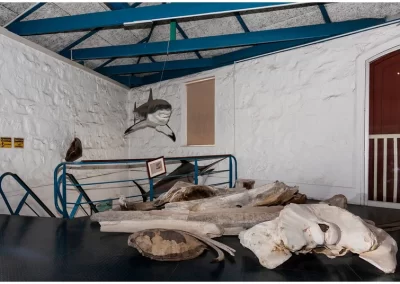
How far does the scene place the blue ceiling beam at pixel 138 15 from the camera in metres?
2.18

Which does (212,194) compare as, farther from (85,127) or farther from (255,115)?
(85,127)

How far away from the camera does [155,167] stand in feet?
8.71

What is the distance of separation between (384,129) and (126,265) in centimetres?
291

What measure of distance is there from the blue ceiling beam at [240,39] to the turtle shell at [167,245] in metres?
2.31

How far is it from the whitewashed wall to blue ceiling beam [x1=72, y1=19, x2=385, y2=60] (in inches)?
7.1

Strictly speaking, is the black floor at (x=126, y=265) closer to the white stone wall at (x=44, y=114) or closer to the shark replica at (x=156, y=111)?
the white stone wall at (x=44, y=114)

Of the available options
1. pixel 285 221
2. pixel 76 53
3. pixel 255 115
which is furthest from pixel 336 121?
pixel 76 53

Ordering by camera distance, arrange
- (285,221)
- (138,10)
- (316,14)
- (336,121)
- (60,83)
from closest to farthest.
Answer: (285,221) → (138,10) → (316,14) → (336,121) → (60,83)

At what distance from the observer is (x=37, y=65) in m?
3.27

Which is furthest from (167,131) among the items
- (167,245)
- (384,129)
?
(167,245)

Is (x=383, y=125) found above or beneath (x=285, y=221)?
above

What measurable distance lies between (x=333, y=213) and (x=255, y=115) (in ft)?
8.11

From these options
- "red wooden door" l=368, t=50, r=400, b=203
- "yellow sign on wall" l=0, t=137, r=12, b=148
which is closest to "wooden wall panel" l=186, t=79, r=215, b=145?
"red wooden door" l=368, t=50, r=400, b=203

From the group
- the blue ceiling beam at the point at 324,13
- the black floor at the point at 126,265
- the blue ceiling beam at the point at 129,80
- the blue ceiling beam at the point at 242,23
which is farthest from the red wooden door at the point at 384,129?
the blue ceiling beam at the point at 129,80
